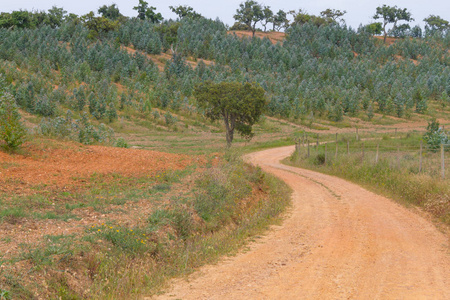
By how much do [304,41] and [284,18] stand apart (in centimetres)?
3182

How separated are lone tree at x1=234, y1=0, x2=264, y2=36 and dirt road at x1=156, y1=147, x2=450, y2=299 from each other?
133085mm

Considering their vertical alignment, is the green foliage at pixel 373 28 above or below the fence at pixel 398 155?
above

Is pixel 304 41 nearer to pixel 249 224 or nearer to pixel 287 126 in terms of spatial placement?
pixel 287 126

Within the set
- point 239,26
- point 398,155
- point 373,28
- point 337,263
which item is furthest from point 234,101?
point 373,28

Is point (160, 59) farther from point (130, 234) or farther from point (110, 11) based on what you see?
point (130, 234)

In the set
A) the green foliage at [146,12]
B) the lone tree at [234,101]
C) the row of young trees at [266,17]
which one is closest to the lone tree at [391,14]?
the row of young trees at [266,17]

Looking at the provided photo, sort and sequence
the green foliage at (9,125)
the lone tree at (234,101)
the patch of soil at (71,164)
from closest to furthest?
1. the patch of soil at (71,164)
2. the green foliage at (9,125)
3. the lone tree at (234,101)

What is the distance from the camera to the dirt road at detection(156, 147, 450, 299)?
7445 mm

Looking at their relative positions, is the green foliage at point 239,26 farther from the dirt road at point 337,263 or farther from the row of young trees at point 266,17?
the dirt road at point 337,263

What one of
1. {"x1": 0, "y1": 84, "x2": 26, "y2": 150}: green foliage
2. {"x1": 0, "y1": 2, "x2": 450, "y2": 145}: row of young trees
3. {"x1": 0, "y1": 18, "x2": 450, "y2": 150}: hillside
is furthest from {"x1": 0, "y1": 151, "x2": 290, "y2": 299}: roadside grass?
{"x1": 0, "y1": 2, "x2": 450, "y2": 145}: row of young trees

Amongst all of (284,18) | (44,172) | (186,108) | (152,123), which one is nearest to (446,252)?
(44,172)

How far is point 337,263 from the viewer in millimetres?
9008

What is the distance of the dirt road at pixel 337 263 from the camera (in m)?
7.45

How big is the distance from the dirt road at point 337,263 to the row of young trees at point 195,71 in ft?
126
